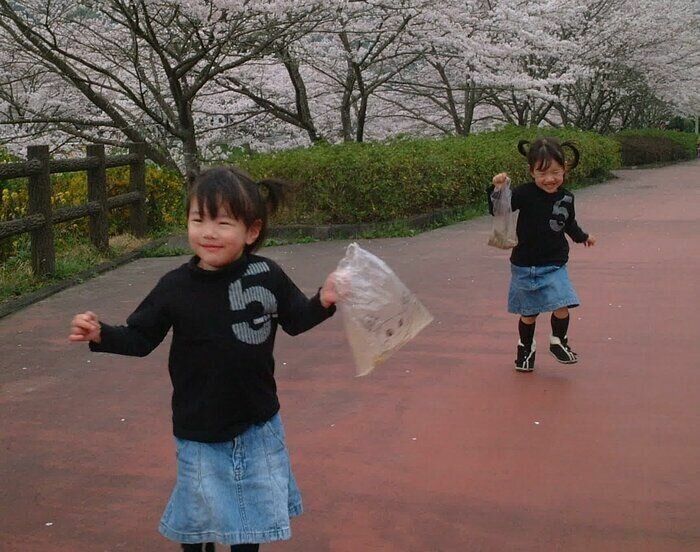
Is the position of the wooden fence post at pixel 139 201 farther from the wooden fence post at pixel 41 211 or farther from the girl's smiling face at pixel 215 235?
the girl's smiling face at pixel 215 235

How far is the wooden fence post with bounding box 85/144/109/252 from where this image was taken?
9.83 metres

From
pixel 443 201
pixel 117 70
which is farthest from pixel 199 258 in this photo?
pixel 117 70

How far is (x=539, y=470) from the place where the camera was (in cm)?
403

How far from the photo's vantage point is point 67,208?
30.3 feet

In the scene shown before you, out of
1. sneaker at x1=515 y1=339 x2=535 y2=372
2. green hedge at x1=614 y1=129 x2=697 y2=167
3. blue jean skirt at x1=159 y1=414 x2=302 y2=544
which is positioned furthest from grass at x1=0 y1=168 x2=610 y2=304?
green hedge at x1=614 y1=129 x2=697 y2=167

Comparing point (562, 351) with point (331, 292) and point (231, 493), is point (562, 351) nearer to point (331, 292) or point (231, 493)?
point (331, 292)

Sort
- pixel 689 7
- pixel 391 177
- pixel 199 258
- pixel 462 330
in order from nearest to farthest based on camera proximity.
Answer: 1. pixel 199 258
2. pixel 462 330
3. pixel 391 177
4. pixel 689 7

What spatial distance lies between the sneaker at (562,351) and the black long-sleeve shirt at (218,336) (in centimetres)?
316

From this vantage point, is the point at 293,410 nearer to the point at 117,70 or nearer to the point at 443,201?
the point at 443,201

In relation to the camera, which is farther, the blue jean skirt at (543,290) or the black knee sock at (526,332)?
the black knee sock at (526,332)

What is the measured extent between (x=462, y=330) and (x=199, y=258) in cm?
413

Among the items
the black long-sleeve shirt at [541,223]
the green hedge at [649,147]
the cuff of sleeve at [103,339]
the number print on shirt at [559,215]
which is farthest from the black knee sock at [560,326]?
the green hedge at [649,147]

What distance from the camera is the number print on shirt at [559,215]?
5.43 m

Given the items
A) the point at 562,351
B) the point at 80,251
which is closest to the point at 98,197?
the point at 80,251
